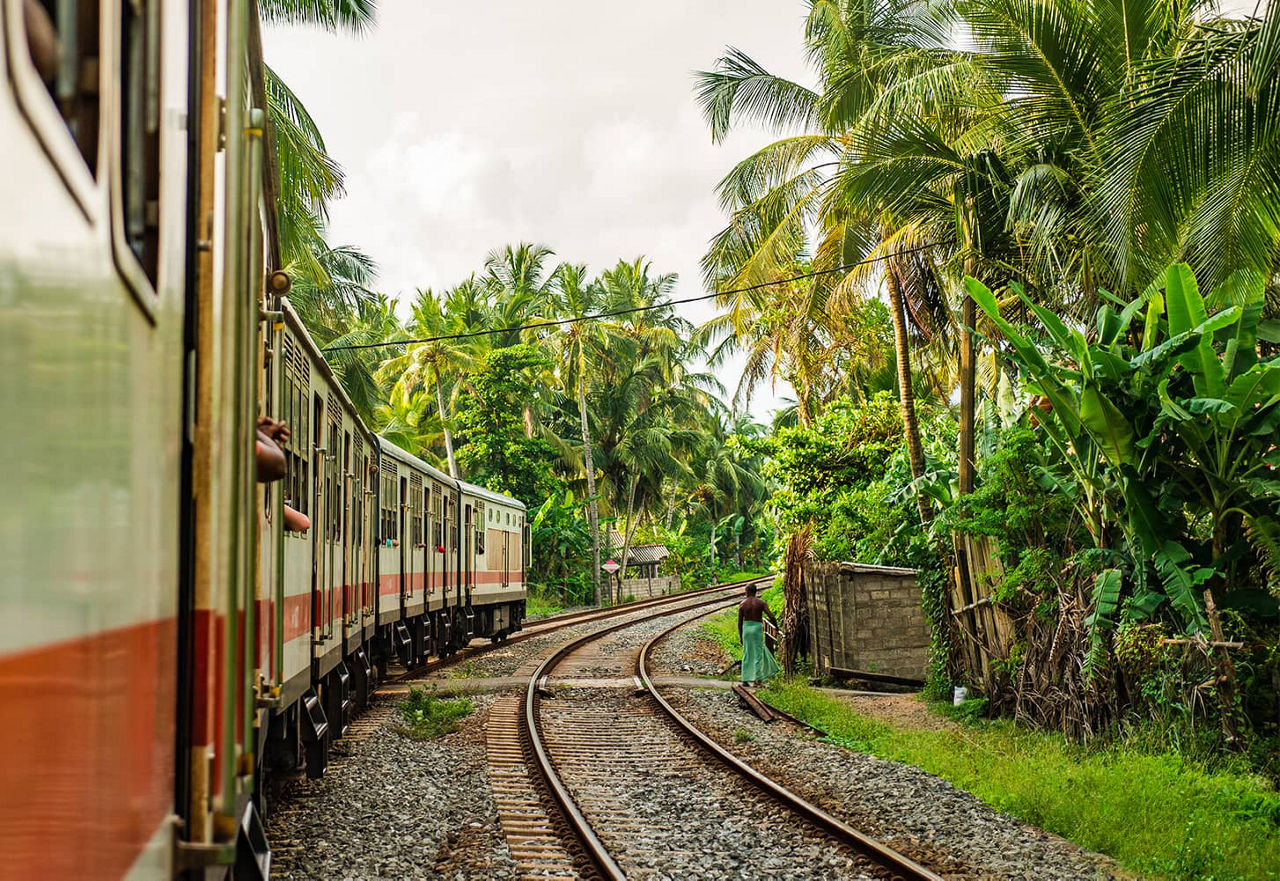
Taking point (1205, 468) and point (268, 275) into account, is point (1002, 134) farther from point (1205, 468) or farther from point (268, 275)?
point (268, 275)

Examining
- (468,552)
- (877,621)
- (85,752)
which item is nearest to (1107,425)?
(877,621)

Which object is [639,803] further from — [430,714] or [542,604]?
[542,604]

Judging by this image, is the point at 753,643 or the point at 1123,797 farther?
the point at 753,643

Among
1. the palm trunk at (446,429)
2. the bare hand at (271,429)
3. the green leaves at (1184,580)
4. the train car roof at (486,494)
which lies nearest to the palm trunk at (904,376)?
the green leaves at (1184,580)

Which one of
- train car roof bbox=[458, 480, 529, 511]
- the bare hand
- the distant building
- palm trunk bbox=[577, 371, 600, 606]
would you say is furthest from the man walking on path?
the distant building

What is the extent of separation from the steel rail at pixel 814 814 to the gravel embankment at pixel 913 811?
0.19 metres

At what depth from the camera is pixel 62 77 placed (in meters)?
1.66

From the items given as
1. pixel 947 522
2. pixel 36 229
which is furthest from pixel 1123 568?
pixel 36 229

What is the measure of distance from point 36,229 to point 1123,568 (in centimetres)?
1023

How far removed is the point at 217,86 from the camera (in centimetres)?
296

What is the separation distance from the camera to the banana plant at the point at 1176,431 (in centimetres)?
920

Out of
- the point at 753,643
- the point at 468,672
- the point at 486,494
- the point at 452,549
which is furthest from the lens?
the point at 486,494

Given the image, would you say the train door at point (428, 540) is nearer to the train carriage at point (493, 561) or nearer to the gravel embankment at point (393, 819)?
the train carriage at point (493, 561)

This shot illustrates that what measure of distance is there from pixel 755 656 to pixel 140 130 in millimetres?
14803
